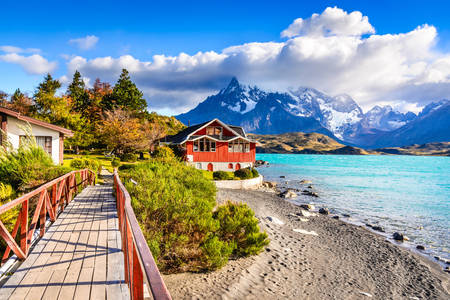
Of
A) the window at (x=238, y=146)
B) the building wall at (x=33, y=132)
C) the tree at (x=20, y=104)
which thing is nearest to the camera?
the building wall at (x=33, y=132)

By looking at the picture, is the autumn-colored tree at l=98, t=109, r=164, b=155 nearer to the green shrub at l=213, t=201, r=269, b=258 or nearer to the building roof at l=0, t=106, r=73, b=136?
the building roof at l=0, t=106, r=73, b=136

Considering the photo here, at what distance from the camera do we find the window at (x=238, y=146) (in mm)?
40306

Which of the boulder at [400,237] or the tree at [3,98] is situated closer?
the boulder at [400,237]

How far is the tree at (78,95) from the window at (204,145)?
30.1 metres

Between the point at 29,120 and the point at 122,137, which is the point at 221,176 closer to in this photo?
the point at 122,137

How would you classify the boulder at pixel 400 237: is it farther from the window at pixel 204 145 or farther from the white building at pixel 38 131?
the window at pixel 204 145

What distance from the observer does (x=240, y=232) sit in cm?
1034

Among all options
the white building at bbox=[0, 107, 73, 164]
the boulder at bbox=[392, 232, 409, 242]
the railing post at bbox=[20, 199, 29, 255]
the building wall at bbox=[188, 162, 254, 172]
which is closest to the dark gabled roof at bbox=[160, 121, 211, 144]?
the building wall at bbox=[188, 162, 254, 172]

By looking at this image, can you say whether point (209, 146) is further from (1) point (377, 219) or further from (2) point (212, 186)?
(2) point (212, 186)

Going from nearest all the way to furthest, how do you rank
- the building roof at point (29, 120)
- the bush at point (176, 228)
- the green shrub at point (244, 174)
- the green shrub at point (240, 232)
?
the bush at point (176, 228), the green shrub at point (240, 232), the building roof at point (29, 120), the green shrub at point (244, 174)

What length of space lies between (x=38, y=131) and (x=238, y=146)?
25.4m

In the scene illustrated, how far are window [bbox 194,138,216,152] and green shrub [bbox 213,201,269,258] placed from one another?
28.8 m

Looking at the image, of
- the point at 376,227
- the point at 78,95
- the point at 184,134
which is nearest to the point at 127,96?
the point at 78,95

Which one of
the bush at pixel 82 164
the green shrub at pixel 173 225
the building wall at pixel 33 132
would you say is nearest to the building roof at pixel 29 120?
the building wall at pixel 33 132
